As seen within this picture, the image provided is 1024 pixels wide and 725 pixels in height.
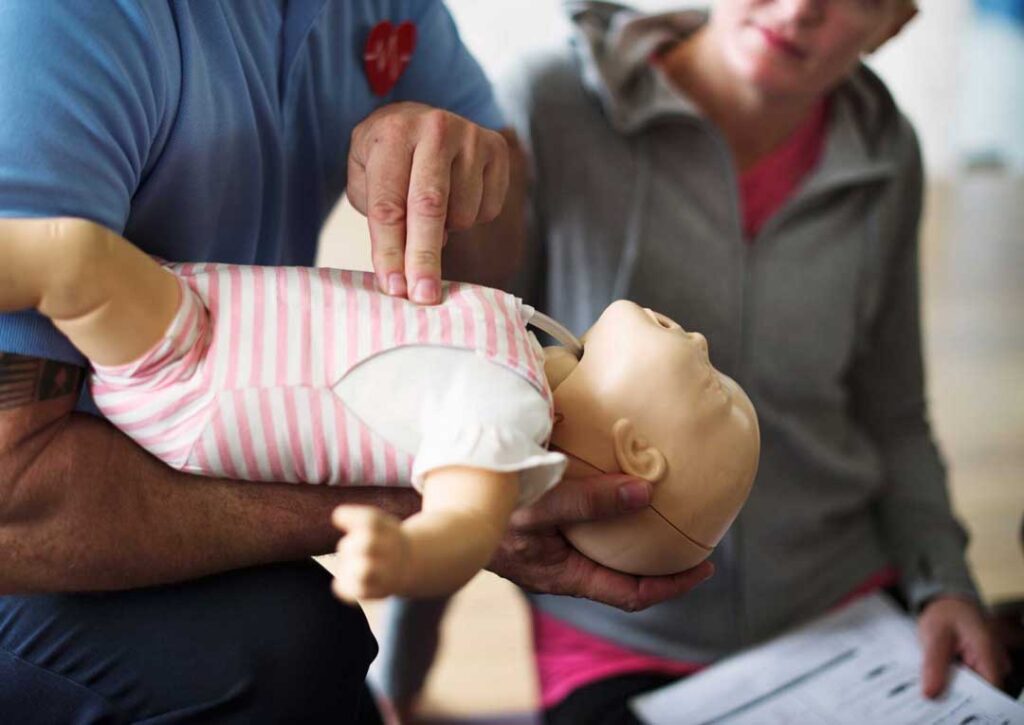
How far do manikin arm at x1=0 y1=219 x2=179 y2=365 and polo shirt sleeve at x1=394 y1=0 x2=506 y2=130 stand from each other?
0.34 m

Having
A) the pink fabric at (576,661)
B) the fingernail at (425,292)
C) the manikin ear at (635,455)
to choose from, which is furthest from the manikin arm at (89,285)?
the pink fabric at (576,661)

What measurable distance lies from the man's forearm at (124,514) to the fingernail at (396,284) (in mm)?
107

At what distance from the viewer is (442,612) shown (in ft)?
3.44

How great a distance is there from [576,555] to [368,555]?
0.26 m

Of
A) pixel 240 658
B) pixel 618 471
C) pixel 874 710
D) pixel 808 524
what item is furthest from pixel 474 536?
pixel 808 524

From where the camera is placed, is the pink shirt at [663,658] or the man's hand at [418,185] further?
the pink shirt at [663,658]

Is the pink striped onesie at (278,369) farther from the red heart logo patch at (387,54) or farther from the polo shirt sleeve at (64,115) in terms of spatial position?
the red heart logo patch at (387,54)

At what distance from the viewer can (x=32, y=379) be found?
56cm

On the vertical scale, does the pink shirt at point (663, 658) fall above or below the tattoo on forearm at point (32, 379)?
below

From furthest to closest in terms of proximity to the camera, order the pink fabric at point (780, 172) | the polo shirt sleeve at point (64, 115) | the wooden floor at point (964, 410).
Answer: the wooden floor at point (964, 410) < the pink fabric at point (780, 172) < the polo shirt sleeve at point (64, 115)

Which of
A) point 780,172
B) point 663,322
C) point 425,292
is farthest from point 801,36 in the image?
point 425,292

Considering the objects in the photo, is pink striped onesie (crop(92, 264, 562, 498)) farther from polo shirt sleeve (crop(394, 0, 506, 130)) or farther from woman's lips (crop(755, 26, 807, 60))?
woman's lips (crop(755, 26, 807, 60))

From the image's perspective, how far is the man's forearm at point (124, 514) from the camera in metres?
0.58

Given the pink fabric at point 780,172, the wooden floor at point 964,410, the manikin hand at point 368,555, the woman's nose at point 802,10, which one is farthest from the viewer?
the wooden floor at point 964,410
